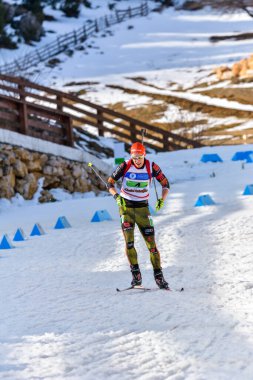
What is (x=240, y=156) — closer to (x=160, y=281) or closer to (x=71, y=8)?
Answer: (x=160, y=281)

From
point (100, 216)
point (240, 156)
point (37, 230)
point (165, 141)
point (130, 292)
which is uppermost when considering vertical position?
point (130, 292)

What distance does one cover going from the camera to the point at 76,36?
5078cm

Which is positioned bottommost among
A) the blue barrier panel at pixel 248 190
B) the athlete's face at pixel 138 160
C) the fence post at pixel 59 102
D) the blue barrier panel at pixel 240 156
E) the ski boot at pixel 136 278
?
the blue barrier panel at pixel 240 156

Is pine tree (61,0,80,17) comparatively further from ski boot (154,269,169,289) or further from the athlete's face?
ski boot (154,269,169,289)

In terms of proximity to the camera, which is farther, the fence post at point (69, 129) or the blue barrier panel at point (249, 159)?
the blue barrier panel at point (249, 159)

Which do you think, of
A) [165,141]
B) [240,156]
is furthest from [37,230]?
[165,141]

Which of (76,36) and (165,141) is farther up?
(76,36)

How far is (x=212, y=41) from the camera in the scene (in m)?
47.1

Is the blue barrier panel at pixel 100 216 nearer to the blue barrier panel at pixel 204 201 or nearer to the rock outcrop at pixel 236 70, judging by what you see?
the blue barrier panel at pixel 204 201

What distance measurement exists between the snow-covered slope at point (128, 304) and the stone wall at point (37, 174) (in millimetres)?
2494

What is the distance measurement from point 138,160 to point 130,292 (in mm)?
1311

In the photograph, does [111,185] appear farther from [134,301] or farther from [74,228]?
[74,228]

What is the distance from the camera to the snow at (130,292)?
14.8ft

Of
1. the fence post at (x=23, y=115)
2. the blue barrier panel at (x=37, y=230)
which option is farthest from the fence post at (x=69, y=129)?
the blue barrier panel at (x=37, y=230)
